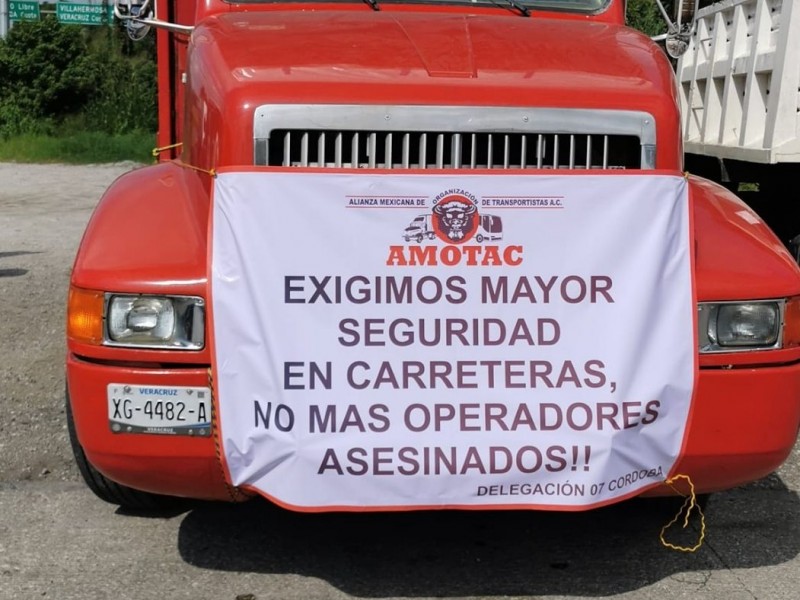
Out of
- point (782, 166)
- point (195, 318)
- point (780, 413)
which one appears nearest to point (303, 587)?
point (195, 318)

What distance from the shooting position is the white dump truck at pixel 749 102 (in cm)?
802

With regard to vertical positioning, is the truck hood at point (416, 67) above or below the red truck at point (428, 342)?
above

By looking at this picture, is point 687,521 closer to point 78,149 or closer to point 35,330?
point 35,330

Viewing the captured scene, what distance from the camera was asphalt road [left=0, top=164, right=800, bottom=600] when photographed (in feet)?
12.8

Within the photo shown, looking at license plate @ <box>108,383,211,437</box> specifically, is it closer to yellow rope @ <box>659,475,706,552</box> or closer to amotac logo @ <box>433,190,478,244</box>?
amotac logo @ <box>433,190,478,244</box>

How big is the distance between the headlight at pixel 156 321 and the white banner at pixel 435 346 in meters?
0.09

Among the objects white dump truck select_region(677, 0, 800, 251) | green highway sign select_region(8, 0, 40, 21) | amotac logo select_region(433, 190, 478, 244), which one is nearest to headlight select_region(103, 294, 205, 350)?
amotac logo select_region(433, 190, 478, 244)

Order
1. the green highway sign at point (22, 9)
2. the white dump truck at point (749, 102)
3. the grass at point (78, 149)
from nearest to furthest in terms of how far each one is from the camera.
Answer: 1. the white dump truck at point (749, 102)
2. the grass at point (78, 149)
3. the green highway sign at point (22, 9)

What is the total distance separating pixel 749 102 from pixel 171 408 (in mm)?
6419

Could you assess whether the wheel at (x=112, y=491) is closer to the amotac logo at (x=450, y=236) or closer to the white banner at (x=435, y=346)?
the white banner at (x=435, y=346)

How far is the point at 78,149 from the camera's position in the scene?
25.7 meters

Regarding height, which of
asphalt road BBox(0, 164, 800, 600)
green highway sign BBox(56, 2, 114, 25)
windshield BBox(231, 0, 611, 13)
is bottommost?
green highway sign BBox(56, 2, 114, 25)

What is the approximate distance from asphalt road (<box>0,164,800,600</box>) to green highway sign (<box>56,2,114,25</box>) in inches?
1127

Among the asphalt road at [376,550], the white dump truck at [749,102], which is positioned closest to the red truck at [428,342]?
the asphalt road at [376,550]
